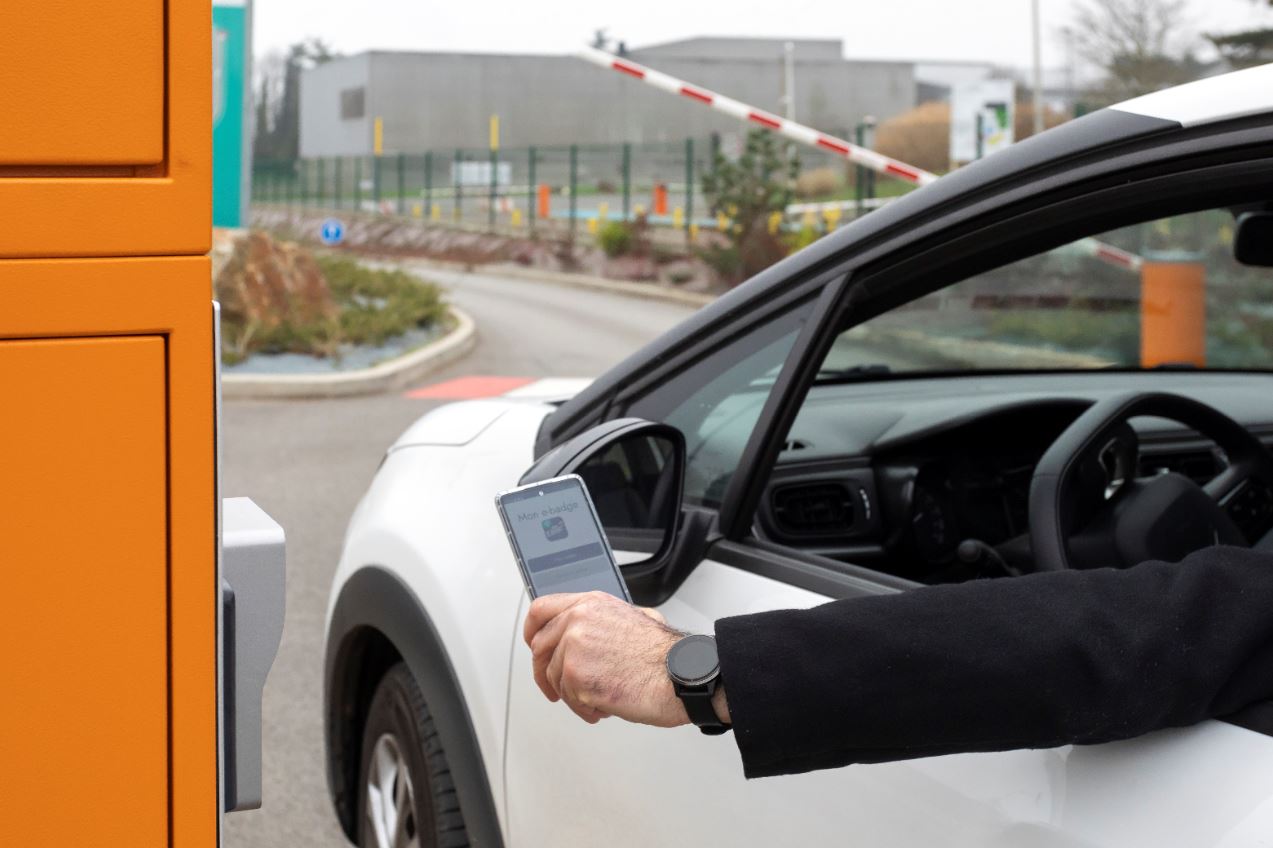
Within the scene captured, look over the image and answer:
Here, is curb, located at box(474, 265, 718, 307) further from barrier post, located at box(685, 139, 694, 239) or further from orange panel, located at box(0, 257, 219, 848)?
orange panel, located at box(0, 257, 219, 848)

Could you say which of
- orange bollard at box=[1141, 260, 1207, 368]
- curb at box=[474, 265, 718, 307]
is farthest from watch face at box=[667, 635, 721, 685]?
curb at box=[474, 265, 718, 307]

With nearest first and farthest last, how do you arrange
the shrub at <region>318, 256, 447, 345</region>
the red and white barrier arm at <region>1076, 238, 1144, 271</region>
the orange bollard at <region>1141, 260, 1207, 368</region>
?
the red and white barrier arm at <region>1076, 238, 1144, 271</region> < the orange bollard at <region>1141, 260, 1207, 368</region> < the shrub at <region>318, 256, 447, 345</region>

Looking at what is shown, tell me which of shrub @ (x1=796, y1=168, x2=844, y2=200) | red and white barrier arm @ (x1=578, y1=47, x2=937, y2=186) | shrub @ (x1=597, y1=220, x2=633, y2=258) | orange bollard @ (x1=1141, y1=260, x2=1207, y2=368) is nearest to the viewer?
orange bollard @ (x1=1141, y1=260, x2=1207, y2=368)

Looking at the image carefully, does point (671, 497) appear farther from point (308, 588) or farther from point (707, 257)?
point (707, 257)

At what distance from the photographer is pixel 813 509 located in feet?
8.89

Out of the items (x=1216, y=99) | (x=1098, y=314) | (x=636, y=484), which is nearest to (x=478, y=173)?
(x=1098, y=314)

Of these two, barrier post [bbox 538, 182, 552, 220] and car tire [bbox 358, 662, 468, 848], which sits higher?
barrier post [bbox 538, 182, 552, 220]

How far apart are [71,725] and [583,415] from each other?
139cm

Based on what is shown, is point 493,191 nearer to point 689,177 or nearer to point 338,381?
point 689,177

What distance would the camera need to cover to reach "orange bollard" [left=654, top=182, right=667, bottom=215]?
28.7 m

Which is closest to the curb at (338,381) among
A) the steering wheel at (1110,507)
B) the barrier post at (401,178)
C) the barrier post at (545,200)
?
the steering wheel at (1110,507)

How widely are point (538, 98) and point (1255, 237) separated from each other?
62899 millimetres

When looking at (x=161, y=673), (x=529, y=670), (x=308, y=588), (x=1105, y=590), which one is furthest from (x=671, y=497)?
(x=308, y=588)

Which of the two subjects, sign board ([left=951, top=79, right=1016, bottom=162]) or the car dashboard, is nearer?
the car dashboard
